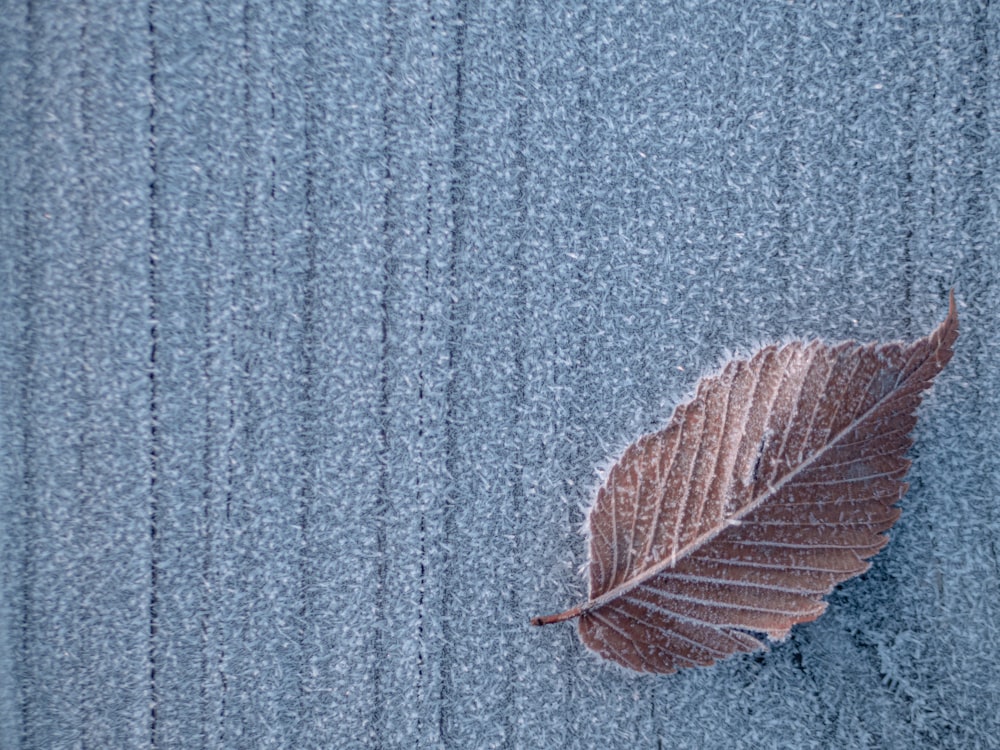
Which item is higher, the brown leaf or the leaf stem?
the brown leaf

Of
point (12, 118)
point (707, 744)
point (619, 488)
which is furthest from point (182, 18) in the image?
point (707, 744)

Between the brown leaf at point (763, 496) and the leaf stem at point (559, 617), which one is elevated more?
Answer: the brown leaf at point (763, 496)

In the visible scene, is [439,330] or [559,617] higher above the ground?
[439,330]

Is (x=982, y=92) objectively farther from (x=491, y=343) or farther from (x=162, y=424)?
(x=162, y=424)

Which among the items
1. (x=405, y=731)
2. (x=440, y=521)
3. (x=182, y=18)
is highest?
(x=182, y=18)
